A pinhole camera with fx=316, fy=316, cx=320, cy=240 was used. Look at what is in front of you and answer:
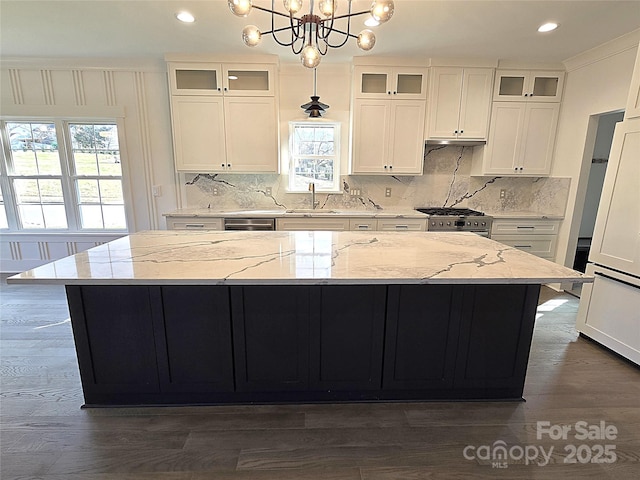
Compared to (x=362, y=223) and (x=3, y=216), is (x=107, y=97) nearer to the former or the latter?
(x=3, y=216)

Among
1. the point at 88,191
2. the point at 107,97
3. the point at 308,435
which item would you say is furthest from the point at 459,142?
the point at 88,191

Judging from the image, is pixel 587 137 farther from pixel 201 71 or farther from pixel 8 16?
pixel 8 16

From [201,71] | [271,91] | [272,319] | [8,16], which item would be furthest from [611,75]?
[8,16]

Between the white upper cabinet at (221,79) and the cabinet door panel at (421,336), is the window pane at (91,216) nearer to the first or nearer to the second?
the white upper cabinet at (221,79)

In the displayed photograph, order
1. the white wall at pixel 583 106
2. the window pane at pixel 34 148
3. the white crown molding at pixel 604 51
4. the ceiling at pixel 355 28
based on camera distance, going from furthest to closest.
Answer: the window pane at pixel 34 148, the white wall at pixel 583 106, the white crown molding at pixel 604 51, the ceiling at pixel 355 28

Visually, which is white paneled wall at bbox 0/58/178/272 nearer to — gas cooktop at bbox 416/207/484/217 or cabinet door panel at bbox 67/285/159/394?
cabinet door panel at bbox 67/285/159/394

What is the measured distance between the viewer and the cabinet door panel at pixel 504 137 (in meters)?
3.85

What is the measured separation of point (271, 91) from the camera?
3.72 meters

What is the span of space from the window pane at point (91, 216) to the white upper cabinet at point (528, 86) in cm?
532

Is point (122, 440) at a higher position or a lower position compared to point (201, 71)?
lower

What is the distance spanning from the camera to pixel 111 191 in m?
4.25

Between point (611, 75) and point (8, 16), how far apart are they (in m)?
5.69

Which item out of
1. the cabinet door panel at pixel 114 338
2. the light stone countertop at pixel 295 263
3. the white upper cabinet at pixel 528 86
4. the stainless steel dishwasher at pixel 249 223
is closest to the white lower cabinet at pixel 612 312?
the light stone countertop at pixel 295 263

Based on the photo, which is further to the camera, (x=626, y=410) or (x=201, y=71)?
(x=201, y=71)
